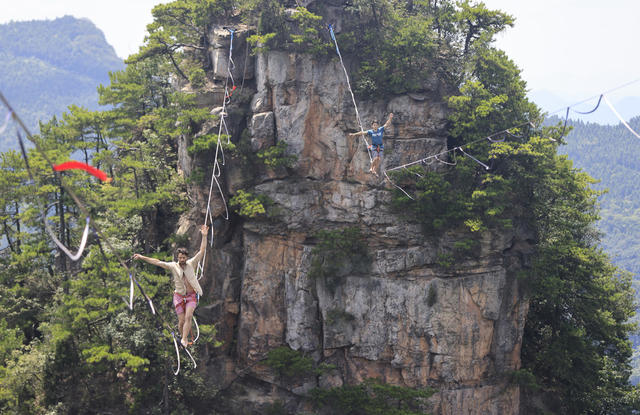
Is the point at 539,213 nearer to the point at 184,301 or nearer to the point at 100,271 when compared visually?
the point at 184,301

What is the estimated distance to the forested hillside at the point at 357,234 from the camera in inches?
864

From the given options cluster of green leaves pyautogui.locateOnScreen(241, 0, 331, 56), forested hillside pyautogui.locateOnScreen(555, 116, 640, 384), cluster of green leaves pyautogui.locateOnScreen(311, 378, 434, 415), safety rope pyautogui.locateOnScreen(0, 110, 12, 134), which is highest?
forested hillside pyautogui.locateOnScreen(555, 116, 640, 384)

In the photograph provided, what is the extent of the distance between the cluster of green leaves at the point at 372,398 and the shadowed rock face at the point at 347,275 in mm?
719

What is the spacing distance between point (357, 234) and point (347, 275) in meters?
1.89

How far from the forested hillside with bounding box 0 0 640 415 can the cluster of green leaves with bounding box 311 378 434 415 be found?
0.29ft

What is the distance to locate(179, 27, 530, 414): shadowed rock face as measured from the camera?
22609mm

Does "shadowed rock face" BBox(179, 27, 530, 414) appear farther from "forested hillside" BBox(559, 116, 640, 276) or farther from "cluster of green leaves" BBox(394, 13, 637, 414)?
"forested hillside" BBox(559, 116, 640, 276)

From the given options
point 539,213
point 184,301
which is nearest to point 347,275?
point 539,213

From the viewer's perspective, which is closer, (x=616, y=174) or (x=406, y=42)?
(x=406, y=42)

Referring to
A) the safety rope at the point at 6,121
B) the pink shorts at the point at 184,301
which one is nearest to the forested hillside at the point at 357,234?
the pink shorts at the point at 184,301

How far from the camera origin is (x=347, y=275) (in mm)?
22906

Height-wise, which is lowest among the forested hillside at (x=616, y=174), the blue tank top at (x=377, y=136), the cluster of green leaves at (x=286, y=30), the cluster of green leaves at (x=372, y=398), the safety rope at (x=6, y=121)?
the cluster of green leaves at (x=372, y=398)

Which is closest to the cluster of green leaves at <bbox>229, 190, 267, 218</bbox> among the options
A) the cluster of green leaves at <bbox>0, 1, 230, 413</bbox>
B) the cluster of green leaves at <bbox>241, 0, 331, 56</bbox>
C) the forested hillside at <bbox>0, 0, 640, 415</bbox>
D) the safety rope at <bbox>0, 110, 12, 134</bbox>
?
the forested hillside at <bbox>0, 0, 640, 415</bbox>

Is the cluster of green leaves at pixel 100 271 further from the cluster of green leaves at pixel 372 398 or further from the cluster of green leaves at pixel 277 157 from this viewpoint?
the cluster of green leaves at pixel 372 398
